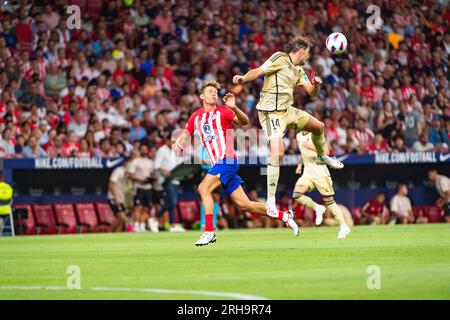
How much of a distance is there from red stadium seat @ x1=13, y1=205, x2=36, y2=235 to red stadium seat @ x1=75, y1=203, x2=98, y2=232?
4.23 ft

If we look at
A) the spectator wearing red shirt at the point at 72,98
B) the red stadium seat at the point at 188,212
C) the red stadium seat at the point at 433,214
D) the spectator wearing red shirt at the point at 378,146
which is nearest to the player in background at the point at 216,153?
the red stadium seat at the point at 188,212

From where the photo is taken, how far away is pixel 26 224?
1003 inches

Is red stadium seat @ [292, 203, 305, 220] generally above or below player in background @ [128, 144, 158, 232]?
below

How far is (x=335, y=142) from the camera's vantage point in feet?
94.5

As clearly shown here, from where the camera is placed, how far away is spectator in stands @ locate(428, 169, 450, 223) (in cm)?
2905

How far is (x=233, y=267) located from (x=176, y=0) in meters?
20.8

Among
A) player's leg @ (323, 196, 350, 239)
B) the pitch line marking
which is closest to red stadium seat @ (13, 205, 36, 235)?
player's leg @ (323, 196, 350, 239)

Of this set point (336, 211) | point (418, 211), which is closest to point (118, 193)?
point (336, 211)

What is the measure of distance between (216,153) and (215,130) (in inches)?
15.8

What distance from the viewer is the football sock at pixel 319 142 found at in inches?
681

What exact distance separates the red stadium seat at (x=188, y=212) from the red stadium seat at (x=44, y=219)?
3.59m

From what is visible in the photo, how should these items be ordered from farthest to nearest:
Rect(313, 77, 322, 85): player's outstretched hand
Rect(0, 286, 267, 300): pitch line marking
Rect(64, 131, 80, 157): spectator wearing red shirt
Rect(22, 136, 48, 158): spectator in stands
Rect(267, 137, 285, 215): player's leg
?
Rect(64, 131, 80, 157): spectator wearing red shirt, Rect(22, 136, 48, 158): spectator in stands, Rect(267, 137, 285, 215): player's leg, Rect(313, 77, 322, 85): player's outstretched hand, Rect(0, 286, 267, 300): pitch line marking

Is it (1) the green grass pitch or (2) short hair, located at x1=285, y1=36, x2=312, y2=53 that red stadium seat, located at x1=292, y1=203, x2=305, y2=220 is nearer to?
(1) the green grass pitch
